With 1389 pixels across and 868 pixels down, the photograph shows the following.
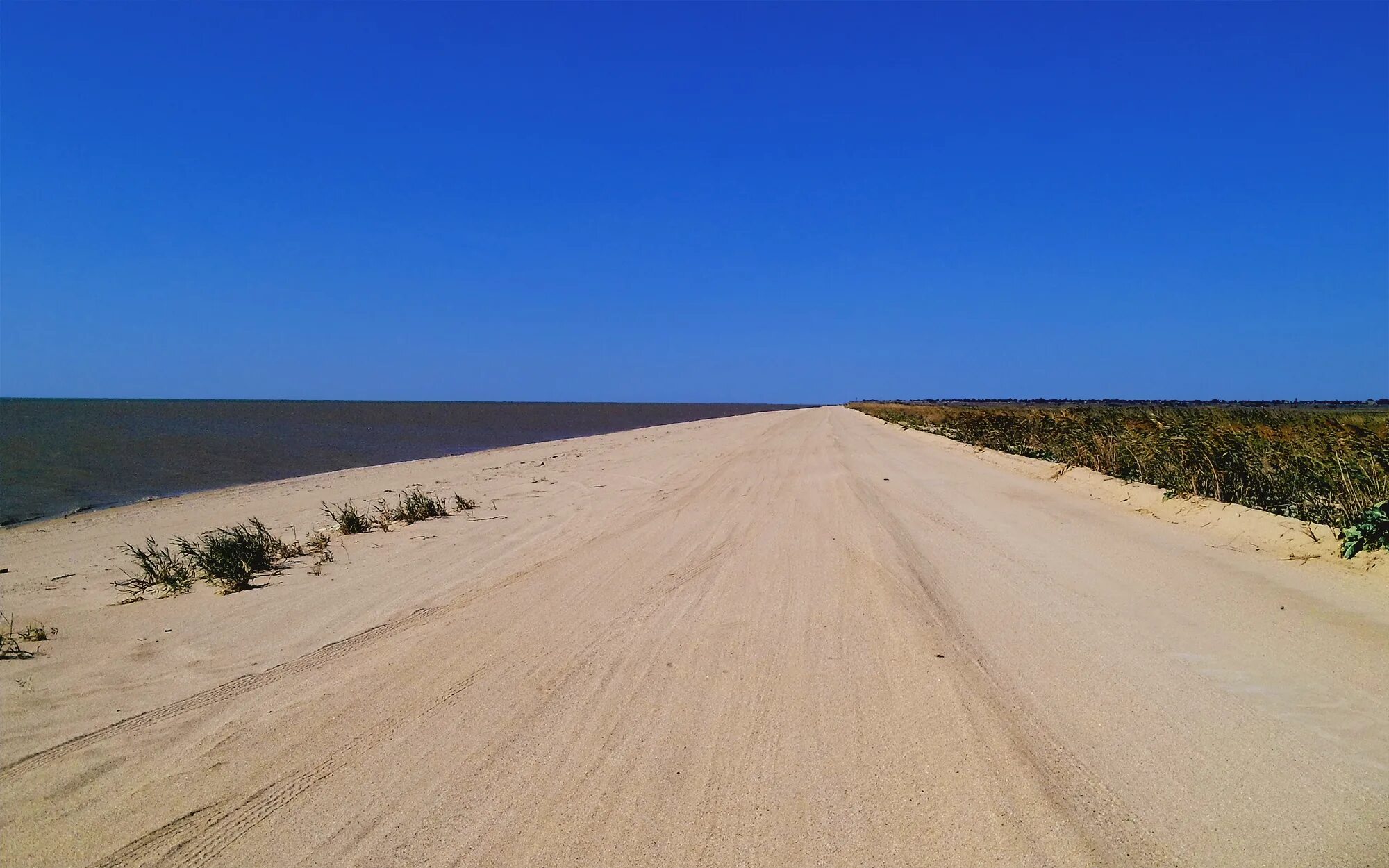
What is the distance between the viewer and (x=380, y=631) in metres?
4.88

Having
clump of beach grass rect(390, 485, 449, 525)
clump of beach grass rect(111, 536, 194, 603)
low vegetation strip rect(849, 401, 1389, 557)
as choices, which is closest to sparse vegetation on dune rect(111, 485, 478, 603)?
clump of beach grass rect(111, 536, 194, 603)

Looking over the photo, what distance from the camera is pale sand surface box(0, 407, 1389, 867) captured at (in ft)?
8.46

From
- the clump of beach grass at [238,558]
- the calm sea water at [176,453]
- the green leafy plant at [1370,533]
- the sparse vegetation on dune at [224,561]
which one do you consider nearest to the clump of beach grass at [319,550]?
the sparse vegetation on dune at [224,561]

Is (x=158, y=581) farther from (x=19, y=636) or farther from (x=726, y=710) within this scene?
(x=726, y=710)

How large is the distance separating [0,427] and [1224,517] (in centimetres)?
5424

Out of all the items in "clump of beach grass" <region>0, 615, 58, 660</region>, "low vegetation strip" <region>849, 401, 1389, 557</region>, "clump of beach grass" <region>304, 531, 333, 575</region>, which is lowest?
"clump of beach grass" <region>0, 615, 58, 660</region>

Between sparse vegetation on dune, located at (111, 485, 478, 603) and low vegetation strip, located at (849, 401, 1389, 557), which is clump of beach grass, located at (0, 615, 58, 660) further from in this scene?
low vegetation strip, located at (849, 401, 1389, 557)

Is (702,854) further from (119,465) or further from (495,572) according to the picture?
(119,465)

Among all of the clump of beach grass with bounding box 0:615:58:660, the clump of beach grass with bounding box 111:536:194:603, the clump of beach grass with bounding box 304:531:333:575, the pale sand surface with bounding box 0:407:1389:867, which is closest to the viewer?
the pale sand surface with bounding box 0:407:1389:867

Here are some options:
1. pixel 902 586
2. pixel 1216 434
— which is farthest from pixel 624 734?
pixel 1216 434

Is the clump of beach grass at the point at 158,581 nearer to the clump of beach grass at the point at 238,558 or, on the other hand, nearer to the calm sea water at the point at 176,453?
the clump of beach grass at the point at 238,558

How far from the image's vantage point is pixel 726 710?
3.56 metres

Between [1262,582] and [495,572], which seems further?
[495,572]

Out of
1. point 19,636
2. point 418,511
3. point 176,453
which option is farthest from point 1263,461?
point 176,453
